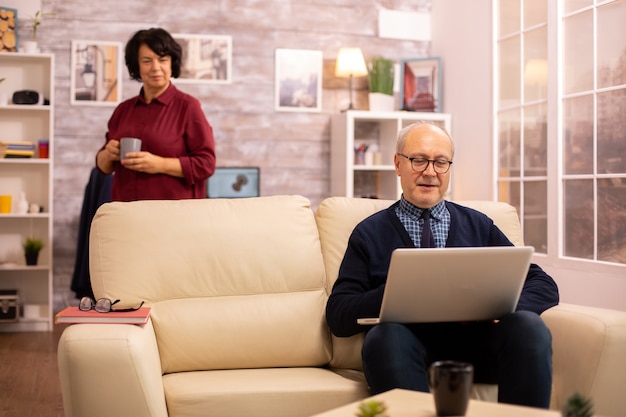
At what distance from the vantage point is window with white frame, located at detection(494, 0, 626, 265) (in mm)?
4117

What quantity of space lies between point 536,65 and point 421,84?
135 centimetres

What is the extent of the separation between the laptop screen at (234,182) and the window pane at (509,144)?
5.91 ft

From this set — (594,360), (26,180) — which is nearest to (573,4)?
(594,360)

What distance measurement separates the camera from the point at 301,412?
2.16 m

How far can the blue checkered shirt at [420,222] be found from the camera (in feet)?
8.29

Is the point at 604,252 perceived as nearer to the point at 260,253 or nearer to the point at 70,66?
the point at 260,253

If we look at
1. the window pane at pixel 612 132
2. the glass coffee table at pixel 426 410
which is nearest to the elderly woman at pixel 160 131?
the glass coffee table at pixel 426 410

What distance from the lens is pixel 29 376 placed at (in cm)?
404

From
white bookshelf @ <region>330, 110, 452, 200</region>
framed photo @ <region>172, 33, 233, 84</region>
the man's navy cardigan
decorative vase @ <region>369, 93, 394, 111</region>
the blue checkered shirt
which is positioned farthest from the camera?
decorative vase @ <region>369, 93, 394, 111</region>

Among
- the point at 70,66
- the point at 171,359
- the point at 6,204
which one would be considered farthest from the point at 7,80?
the point at 171,359

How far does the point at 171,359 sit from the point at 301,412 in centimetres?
46

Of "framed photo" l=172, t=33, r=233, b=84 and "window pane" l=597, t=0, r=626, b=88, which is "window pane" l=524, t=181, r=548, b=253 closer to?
"window pane" l=597, t=0, r=626, b=88

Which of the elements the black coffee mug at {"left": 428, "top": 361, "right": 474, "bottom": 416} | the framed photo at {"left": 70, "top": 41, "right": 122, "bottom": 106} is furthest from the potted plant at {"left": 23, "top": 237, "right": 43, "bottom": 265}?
the black coffee mug at {"left": 428, "top": 361, "right": 474, "bottom": 416}

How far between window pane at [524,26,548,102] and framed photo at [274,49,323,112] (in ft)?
5.62
